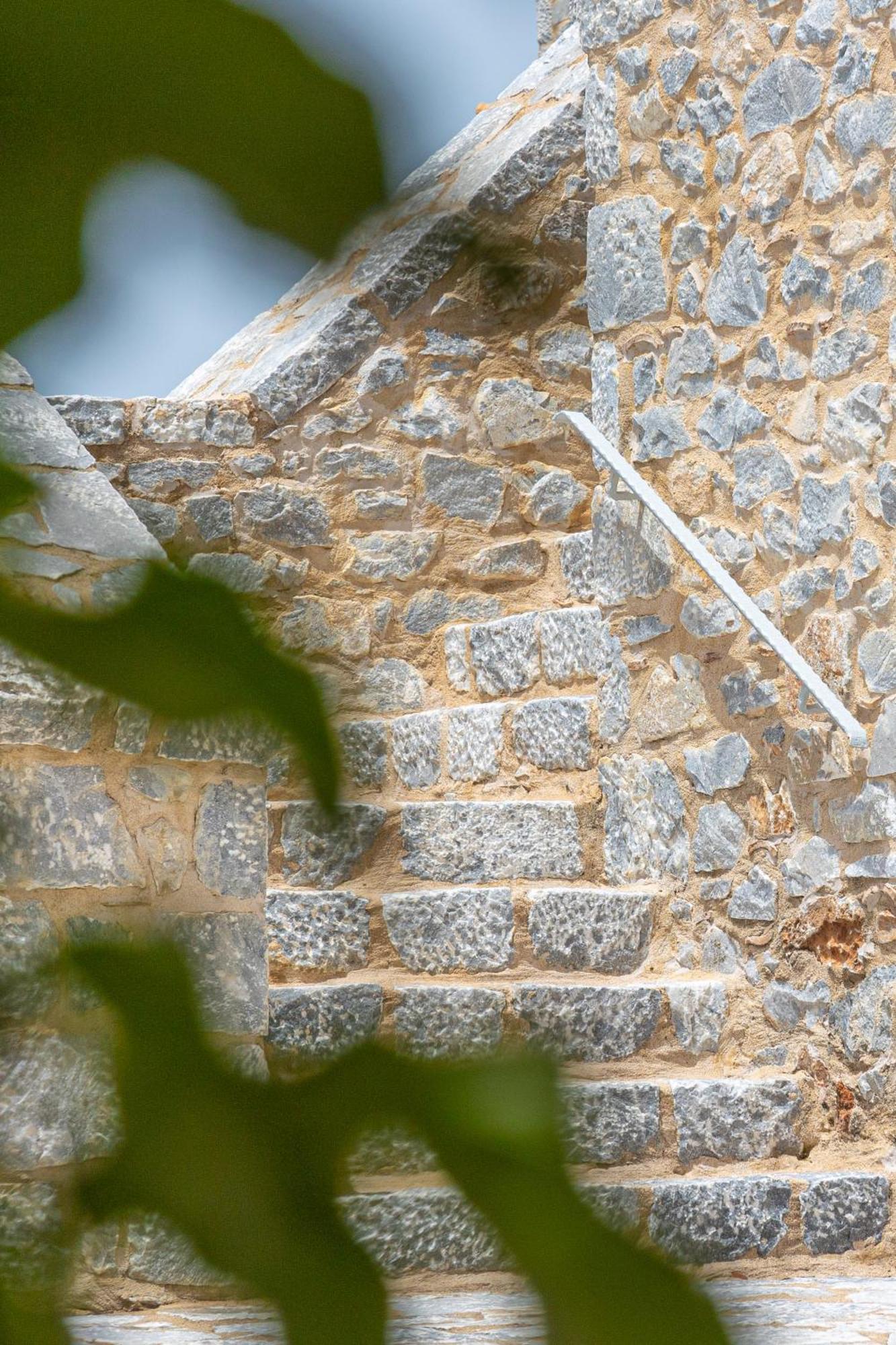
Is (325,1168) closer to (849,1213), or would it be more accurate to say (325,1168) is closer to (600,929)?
(849,1213)

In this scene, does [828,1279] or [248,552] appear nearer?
[248,552]

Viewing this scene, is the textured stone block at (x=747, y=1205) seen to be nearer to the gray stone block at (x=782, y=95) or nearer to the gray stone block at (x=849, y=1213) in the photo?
the gray stone block at (x=849, y=1213)

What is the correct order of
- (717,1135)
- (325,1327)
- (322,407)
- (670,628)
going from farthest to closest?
1. (322,407)
2. (670,628)
3. (717,1135)
4. (325,1327)

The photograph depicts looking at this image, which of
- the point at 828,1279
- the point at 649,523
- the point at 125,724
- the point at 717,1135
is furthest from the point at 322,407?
the point at 125,724

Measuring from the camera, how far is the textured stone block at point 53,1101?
0.20 metres

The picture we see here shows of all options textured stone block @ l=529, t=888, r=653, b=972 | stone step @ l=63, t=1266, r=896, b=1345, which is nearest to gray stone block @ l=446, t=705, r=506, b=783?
textured stone block @ l=529, t=888, r=653, b=972

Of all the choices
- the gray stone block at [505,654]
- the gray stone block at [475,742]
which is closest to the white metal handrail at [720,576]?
the gray stone block at [505,654]

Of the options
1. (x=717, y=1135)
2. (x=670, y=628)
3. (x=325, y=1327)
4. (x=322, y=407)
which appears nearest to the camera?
(x=325, y=1327)

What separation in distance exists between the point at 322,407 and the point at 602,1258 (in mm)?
3123

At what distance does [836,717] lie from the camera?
2240 mm

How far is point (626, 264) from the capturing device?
281cm

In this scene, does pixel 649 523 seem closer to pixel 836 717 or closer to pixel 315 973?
pixel 836 717

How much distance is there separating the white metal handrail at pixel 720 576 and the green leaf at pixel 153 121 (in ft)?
6.98

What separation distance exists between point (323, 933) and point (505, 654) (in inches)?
27.2
